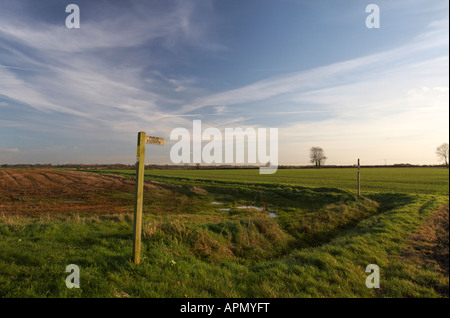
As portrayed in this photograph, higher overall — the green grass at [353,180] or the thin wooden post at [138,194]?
the thin wooden post at [138,194]

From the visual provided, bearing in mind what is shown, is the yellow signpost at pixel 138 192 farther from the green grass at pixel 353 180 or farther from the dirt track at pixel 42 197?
the green grass at pixel 353 180

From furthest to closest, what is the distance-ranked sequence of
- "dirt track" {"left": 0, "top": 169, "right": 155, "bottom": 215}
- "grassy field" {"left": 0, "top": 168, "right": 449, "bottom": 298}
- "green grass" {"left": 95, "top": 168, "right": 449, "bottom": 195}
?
"green grass" {"left": 95, "top": 168, "right": 449, "bottom": 195}
"dirt track" {"left": 0, "top": 169, "right": 155, "bottom": 215}
"grassy field" {"left": 0, "top": 168, "right": 449, "bottom": 298}

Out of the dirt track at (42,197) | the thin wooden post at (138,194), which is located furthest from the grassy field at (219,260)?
the dirt track at (42,197)

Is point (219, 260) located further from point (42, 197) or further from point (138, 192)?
point (42, 197)

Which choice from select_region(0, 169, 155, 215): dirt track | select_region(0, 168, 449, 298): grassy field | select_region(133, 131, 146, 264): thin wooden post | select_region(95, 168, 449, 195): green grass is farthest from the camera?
select_region(95, 168, 449, 195): green grass

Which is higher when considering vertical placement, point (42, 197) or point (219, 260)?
point (42, 197)

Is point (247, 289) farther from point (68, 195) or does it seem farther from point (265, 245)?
point (68, 195)

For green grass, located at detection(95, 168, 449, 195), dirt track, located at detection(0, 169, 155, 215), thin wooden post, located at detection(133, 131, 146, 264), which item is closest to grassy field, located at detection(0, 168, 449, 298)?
thin wooden post, located at detection(133, 131, 146, 264)

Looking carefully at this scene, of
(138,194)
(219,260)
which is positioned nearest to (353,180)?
(219,260)

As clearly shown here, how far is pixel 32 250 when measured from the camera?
19.4 feet

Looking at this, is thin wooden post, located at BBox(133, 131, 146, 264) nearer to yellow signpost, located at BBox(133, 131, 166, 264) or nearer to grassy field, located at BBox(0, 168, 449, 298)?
yellow signpost, located at BBox(133, 131, 166, 264)
